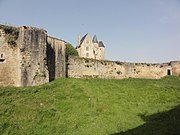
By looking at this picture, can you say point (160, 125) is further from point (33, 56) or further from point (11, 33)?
point (11, 33)

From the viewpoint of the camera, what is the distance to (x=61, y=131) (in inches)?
488

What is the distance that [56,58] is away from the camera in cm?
2170

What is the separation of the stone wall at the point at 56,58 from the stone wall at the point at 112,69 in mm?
1650

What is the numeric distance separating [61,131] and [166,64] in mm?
21660

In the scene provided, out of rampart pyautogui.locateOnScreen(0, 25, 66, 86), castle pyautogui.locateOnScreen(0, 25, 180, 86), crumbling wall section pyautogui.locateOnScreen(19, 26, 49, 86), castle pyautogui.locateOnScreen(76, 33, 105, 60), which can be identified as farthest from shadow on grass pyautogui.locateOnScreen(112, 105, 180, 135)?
castle pyautogui.locateOnScreen(76, 33, 105, 60)

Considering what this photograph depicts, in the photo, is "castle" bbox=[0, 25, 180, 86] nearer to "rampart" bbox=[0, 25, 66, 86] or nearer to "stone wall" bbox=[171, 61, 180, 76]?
"rampart" bbox=[0, 25, 66, 86]

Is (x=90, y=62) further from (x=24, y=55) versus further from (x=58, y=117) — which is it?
(x=58, y=117)

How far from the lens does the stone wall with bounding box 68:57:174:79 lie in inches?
951

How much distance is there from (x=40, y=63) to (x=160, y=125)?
9623 millimetres

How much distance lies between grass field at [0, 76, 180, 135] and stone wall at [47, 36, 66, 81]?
4.45 feet

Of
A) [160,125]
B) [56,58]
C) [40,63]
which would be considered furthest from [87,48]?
[160,125]

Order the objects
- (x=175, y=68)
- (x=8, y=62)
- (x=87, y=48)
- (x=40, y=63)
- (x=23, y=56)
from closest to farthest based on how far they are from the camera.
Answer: (x=8, y=62) < (x=23, y=56) < (x=40, y=63) < (x=175, y=68) < (x=87, y=48)

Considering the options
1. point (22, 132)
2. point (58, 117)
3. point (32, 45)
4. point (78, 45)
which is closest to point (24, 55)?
point (32, 45)

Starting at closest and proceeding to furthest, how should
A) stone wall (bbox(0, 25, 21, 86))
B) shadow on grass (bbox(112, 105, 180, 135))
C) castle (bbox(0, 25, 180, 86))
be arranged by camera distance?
shadow on grass (bbox(112, 105, 180, 135)) < stone wall (bbox(0, 25, 21, 86)) < castle (bbox(0, 25, 180, 86))
